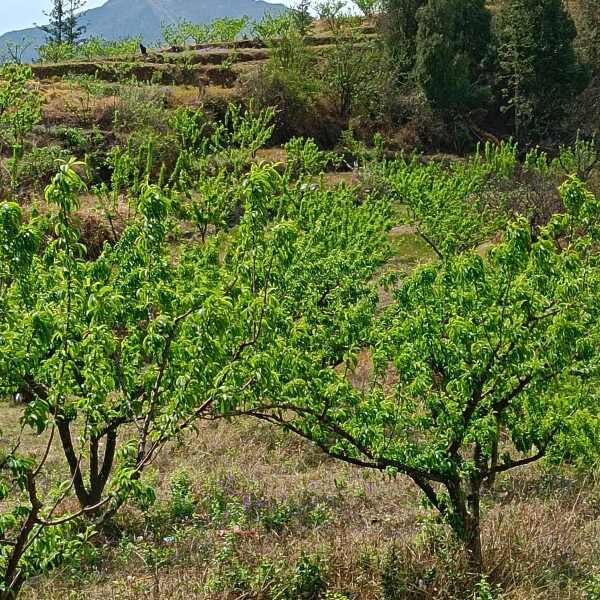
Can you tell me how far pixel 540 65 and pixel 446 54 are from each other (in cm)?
458

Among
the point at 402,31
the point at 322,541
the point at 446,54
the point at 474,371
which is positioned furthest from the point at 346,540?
the point at 402,31

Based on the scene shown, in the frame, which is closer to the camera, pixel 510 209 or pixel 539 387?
pixel 539 387

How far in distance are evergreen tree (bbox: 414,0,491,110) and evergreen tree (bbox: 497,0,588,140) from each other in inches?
75.9

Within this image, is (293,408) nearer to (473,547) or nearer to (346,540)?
(346,540)

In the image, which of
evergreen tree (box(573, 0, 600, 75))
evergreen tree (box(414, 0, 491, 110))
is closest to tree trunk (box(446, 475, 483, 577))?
evergreen tree (box(414, 0, 491, 110))

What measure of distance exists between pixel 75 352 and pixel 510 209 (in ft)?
58.6

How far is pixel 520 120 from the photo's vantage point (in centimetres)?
3472

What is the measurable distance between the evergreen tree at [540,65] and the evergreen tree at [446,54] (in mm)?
1927

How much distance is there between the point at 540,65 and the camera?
33.4 m

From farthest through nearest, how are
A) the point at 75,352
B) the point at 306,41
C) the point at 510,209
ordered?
the point at 306,41 → the point at 510,209 → the point at 75,352

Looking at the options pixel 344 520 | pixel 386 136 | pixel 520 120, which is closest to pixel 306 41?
pixel 386 136

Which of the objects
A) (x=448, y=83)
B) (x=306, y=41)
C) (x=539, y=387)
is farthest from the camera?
(x=306, y=41)

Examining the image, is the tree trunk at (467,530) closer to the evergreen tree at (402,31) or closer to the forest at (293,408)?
the forest at (293,408)

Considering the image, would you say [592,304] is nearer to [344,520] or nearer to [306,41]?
[344,520]
